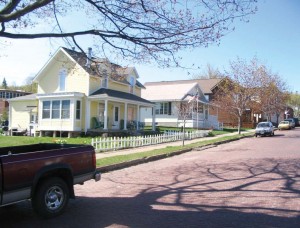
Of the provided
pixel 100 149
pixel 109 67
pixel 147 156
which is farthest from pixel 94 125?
pixel 109 67

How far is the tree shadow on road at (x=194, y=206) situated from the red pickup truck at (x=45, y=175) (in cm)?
38

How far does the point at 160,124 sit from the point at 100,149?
100ft

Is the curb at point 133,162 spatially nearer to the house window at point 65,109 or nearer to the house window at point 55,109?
the house window at point 65,109

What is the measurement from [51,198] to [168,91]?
4397 cm

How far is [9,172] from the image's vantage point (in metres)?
5.98

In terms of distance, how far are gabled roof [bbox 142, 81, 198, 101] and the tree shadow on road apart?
36439mm

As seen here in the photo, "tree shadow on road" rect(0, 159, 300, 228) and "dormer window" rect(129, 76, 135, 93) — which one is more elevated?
"dormer window" rect(129, 76, 135, 93)

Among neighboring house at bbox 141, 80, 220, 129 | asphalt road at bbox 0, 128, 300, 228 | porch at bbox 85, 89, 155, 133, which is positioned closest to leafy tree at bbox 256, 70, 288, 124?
neighboring house at bbox 141, 80, 220, 129

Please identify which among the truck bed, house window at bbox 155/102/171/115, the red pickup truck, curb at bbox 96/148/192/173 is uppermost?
house window at bbox 155/102/171/115

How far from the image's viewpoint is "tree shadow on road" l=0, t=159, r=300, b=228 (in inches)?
255

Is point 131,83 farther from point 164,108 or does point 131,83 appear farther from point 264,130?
point 264,130

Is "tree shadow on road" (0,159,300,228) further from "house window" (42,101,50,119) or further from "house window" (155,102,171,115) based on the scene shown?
"house window" (155,102,171,115)

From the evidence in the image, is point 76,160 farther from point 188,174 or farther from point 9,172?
point 188,174

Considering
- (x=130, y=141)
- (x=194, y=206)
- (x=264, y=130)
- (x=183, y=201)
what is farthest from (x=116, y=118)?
(x=194, y=206)
